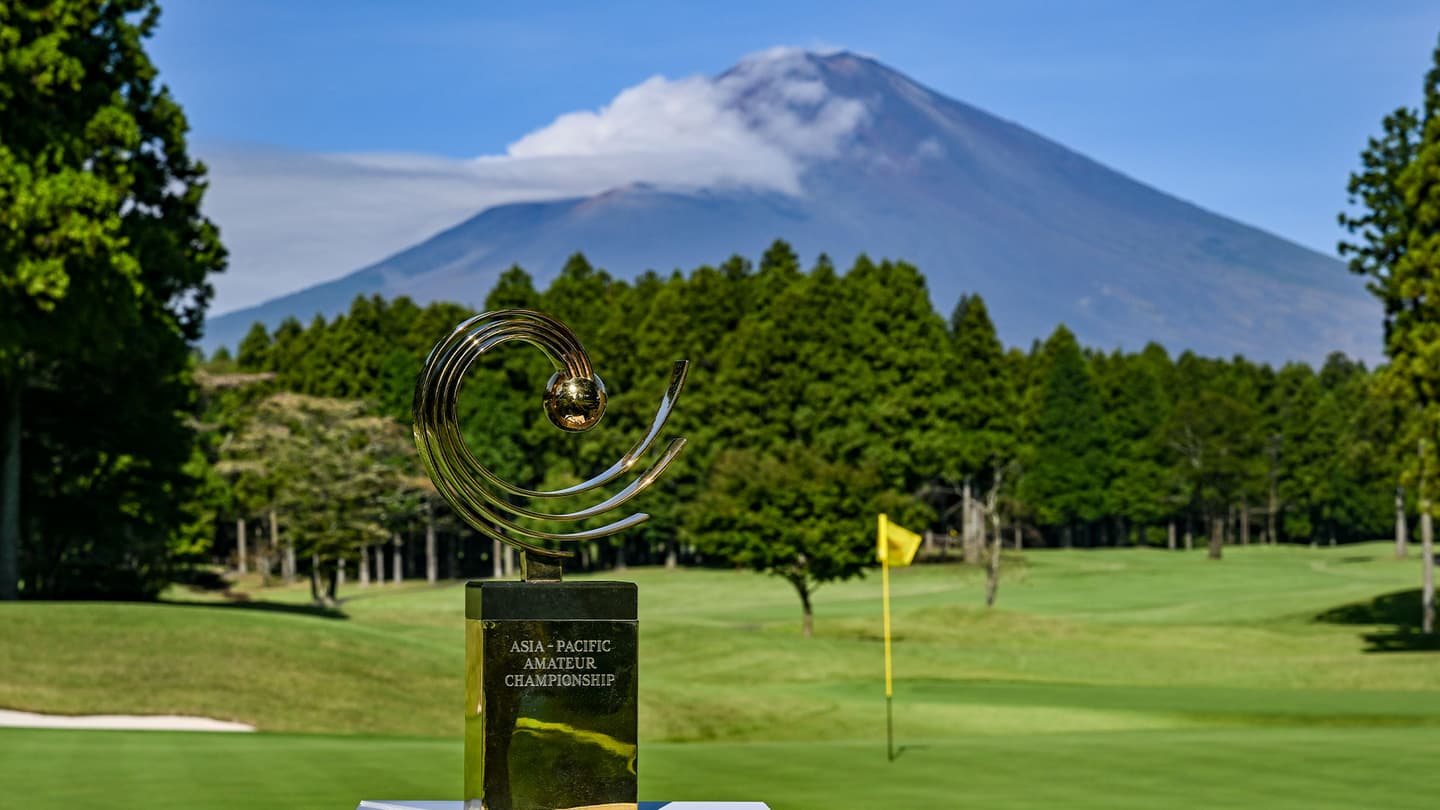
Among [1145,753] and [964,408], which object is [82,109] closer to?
[1145,753]

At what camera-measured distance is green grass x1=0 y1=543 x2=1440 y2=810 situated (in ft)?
58.2

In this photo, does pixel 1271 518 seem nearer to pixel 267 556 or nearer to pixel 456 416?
pixel 267 556

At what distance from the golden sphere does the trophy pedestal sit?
4.18 feet

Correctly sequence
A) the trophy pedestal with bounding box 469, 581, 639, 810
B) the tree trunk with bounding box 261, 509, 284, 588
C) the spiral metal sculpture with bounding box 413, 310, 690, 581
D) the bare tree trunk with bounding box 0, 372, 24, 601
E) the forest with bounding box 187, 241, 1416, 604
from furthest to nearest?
the tree trunk with bounding box 261, 509, 284, 588 → the forest with bounding box 187, 241, 1416, 604 → the bare tree trunk with bounding box 0, 372, 24, 601 → the spiral metal sculpture with bounding box 413, 310, 690, 581 → the trophy pedestal with bounding box 469, 581, 639, 810

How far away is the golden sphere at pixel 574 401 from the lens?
1332cm

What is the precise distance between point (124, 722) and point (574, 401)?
55.3 feet

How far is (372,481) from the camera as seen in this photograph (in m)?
68.2

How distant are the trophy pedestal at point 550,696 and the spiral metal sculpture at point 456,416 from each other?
43 centimetres

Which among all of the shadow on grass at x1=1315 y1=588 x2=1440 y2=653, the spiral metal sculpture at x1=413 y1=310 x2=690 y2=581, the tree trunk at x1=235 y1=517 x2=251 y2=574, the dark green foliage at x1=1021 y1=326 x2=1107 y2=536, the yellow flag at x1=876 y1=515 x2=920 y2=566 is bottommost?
the shadow on grass at x1=1315 y1=588 x2=1440 y2=653

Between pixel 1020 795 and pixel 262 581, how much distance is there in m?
67.6

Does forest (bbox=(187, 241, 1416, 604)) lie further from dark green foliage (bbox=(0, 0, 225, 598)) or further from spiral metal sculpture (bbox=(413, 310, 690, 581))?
spiral metal sculpture (bbox=(413, 310, 690, 581))

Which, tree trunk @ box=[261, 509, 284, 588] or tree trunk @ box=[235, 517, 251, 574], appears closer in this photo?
tree trunk @ box=[261, 509, 284, 588]

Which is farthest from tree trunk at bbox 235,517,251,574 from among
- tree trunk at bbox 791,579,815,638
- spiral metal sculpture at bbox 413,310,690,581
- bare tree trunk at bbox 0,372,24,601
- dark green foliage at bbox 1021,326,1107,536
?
spiral metal sculpture at bbox 413,310,690,581

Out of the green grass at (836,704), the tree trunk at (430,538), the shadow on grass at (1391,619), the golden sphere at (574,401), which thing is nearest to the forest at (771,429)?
the tree trunk at (430,538)
